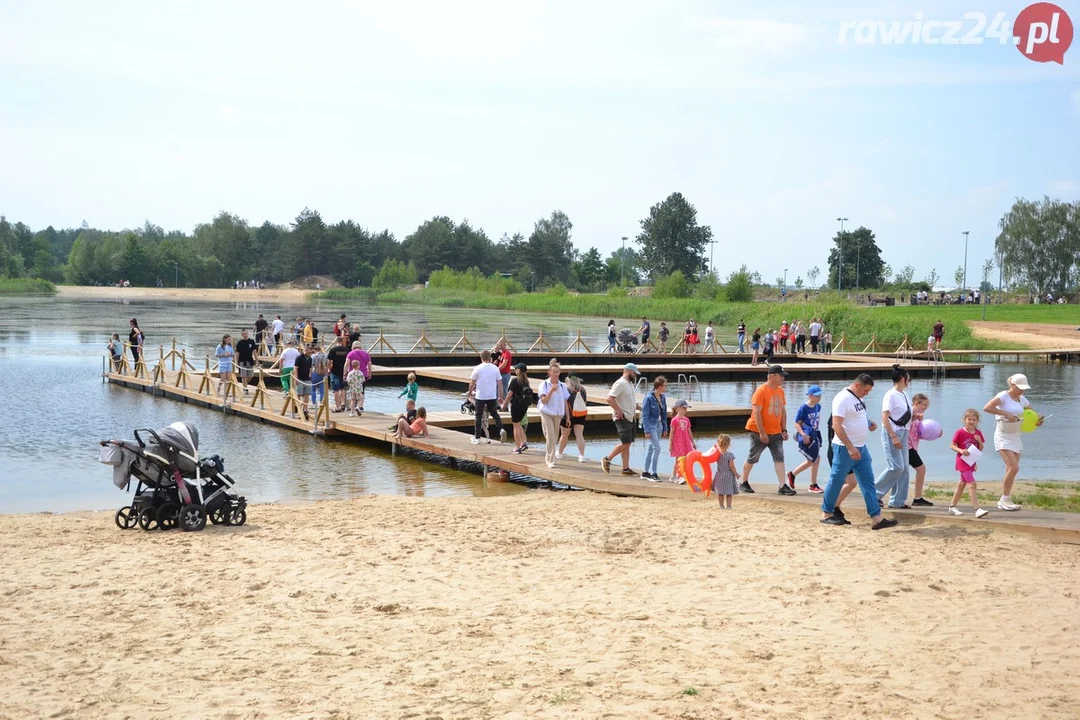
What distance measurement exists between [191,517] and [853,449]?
6904mm

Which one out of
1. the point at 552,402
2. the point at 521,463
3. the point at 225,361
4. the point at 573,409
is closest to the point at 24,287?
→ the point at 225,361

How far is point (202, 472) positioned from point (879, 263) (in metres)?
118

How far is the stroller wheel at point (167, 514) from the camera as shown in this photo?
36.8 feet

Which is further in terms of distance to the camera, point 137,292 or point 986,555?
point 137,292

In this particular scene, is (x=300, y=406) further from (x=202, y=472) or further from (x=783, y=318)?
(x=783, y=318)

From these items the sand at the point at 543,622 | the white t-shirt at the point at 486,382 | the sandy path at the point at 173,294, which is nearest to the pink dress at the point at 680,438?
the sand at the point at 543,622

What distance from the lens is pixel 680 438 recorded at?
543 inches

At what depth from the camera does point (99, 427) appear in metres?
22.4

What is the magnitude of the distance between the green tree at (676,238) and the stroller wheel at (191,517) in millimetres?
142201

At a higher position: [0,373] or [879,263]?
[879,263]

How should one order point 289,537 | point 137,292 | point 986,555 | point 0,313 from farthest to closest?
1. point 137,292
2. point 0,313
3. point 289,537
4. point 986,555

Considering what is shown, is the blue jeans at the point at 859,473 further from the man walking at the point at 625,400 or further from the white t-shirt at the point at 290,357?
the white t-shirt at the point at 290,357

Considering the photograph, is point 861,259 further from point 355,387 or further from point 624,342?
point 355,387

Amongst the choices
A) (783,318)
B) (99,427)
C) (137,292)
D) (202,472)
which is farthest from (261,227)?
(202,472)
